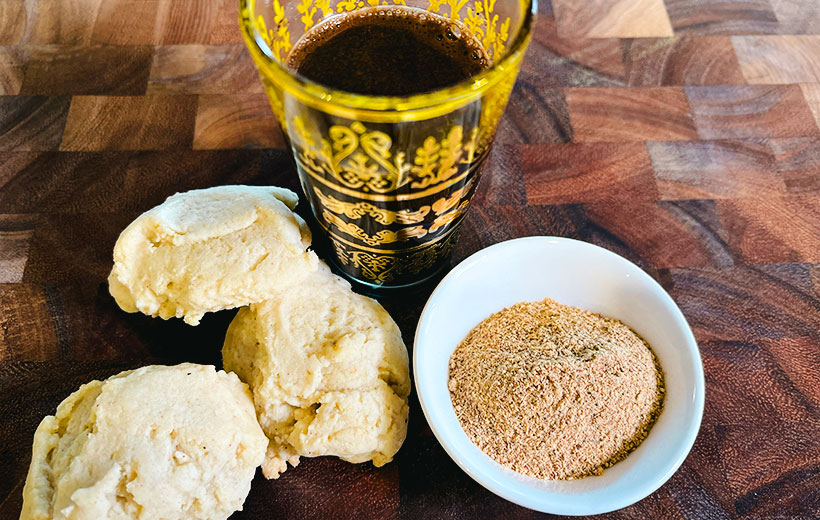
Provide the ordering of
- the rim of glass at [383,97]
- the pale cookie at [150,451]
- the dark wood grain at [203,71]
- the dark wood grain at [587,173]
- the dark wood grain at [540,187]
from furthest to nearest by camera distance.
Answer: the dark wood grain at [203,71]
the dark wood grain at [587,173]
the dark wood grain at [540,187]
the pale cookie at [150,451]
the rim of glass at [383,97]

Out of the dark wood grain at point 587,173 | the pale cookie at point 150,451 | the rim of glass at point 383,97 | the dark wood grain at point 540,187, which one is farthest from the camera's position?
the dark wood grain at point 587,173

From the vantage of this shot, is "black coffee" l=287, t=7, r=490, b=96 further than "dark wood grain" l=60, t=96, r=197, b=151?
No

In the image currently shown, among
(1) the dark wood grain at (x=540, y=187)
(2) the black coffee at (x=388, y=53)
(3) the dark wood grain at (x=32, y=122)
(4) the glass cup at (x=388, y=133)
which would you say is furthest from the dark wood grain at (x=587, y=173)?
(3) the dark wood grain at (x=32, y=122)

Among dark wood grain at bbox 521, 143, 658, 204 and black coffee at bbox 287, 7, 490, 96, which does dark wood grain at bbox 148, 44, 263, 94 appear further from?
dark wood grain at bbox 521, 143, 658, 204

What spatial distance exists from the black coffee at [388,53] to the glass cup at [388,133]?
16 mm

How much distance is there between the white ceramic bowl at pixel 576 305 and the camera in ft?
2.85

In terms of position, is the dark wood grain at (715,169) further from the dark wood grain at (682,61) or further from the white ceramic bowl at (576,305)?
the white ceramic bowl at (576,305)

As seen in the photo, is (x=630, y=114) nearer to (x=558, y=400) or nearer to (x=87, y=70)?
(x=558, y=400)

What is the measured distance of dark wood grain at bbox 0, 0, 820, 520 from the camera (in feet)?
3.33

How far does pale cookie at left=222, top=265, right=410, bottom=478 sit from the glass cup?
0.40 feet

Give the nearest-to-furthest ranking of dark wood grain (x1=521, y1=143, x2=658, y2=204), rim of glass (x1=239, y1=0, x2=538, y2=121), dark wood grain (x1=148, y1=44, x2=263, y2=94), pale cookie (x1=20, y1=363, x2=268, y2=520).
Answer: rim of glass (x1=239, y1=0, x2=538, y2=121), pale cookie (x1=20, y1=363, x2=268, y2=520), dark wood grain (x1=521, y1=143, x2=658, y2=204), dark wood grain (x1=148, y1=44, x2=263, y2=94)

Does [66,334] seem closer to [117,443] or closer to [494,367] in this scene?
[117,443]

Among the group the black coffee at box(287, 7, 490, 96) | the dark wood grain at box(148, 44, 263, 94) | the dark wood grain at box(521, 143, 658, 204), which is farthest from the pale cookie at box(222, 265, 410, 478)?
the dark wood grain at box(148, 44, 263, 94)

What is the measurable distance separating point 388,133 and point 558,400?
18.0 inches
